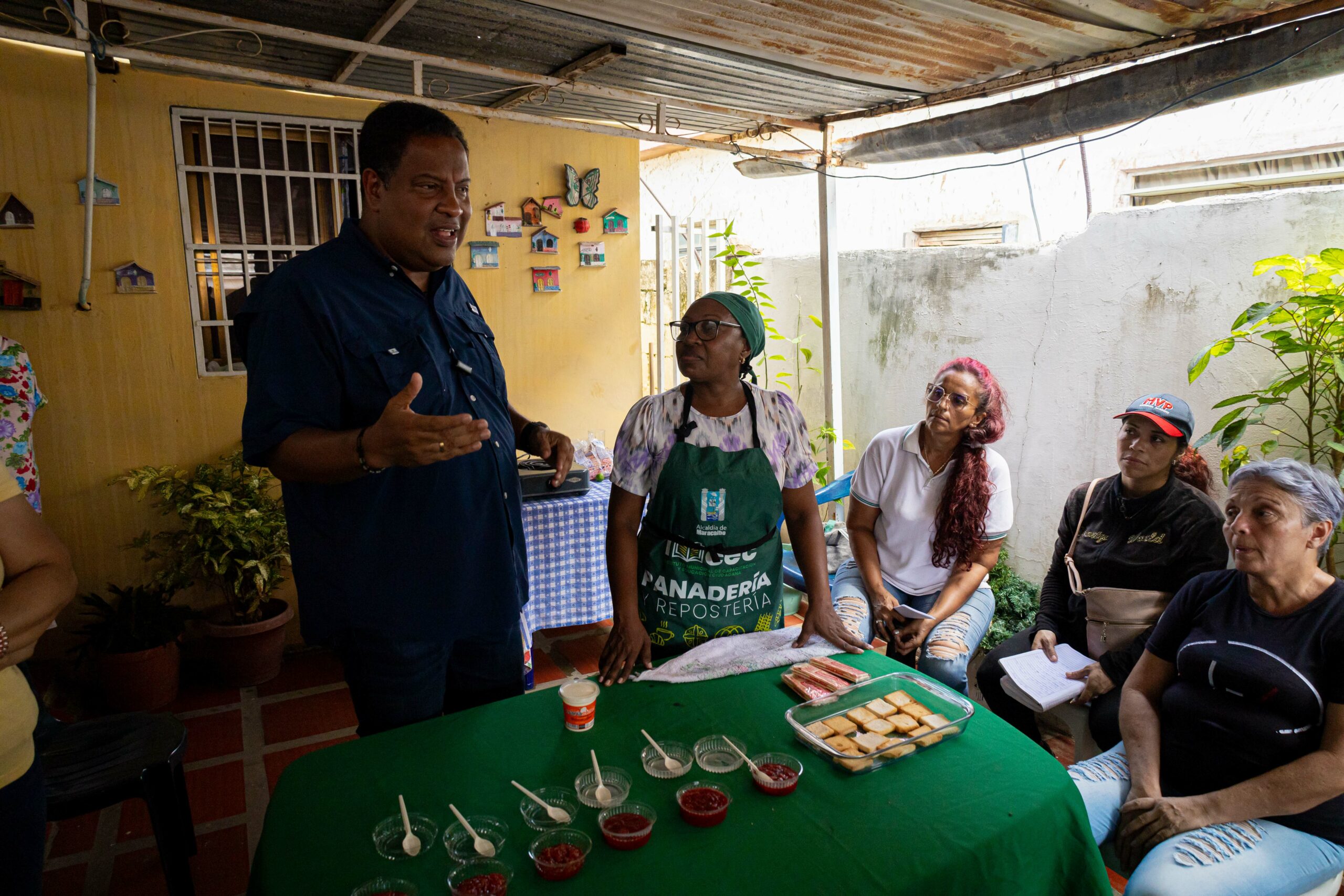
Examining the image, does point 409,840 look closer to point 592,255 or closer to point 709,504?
point 709,504

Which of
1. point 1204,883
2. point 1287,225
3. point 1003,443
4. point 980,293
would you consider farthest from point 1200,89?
point 1204,883

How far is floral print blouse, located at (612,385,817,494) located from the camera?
8.05ft

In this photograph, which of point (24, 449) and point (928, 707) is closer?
point (928, 707)

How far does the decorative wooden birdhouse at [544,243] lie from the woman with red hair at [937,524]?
292cm

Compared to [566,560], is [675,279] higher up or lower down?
higher up

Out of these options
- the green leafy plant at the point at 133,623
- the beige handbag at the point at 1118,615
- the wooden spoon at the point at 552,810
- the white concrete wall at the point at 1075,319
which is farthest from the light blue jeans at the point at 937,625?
the green leafy plant at the point at 133,623

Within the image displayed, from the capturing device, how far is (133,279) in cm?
425

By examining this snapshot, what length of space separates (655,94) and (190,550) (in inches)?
146

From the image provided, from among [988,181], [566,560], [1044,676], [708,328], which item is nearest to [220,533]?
[566,560]

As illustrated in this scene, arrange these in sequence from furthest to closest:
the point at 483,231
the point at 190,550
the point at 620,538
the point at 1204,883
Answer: the point at 483,231 → the point at 190,550 → the point at 620,538 → the point at 1204,883

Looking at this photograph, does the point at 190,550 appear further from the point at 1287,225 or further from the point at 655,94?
the point at 1287,225

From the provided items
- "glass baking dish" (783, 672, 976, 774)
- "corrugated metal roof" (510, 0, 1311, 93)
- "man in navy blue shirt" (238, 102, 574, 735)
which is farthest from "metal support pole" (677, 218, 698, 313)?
"glass baking dish" (783, 672, 976, 774)

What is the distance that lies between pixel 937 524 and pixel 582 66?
303 cm

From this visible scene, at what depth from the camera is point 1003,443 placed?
532 cm
